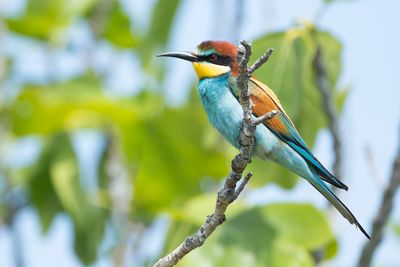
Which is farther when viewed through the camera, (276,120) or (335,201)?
(276,120)

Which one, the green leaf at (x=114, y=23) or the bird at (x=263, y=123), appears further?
the green leaf at (x=114, y=23)

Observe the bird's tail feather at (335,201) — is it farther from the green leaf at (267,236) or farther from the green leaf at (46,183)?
the green leaf at (46,183)

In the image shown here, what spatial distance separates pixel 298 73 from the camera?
12.5 feet

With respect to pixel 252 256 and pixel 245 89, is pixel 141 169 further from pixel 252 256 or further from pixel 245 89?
pixel 245 89

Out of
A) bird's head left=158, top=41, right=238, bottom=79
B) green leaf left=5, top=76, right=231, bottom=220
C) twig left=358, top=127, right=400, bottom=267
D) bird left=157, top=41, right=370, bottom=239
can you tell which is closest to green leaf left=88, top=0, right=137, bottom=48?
green leaf left=5, top=76, right=231, bottom=220

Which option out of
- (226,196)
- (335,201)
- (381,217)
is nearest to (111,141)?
(381,217)

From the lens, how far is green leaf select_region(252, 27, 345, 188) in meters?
3.80

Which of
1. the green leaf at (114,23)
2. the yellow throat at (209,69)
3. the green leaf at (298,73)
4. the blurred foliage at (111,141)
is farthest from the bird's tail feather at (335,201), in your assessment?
the green leaf at (114,23)

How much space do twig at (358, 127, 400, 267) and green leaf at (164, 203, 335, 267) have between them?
0.79 feet

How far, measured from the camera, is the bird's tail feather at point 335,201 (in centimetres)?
321

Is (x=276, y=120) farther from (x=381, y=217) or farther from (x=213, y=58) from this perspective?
(x=381, y=217)

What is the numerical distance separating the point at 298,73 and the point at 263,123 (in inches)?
15.1

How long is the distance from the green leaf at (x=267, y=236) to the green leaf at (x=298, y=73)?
16 cm

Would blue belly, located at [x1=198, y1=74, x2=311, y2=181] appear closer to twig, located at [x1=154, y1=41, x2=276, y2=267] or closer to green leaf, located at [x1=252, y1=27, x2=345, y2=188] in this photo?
green leaf, located at [x1=252, y1=27, x2=345, y2=188]
